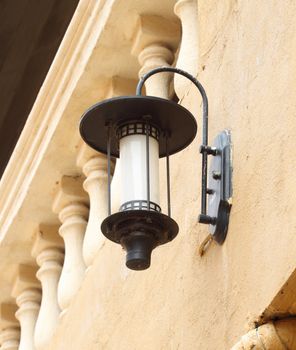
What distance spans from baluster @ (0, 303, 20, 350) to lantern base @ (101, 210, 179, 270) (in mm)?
2300

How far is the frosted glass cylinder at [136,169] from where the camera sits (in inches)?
168

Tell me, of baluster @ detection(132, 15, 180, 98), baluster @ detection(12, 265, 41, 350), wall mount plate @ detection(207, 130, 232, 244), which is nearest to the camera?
wall mount plate @ detection(207, 130, 232, 244)

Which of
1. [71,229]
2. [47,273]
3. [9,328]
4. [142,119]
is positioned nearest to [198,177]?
[142,119]

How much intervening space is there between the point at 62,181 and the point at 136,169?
5.81 ft

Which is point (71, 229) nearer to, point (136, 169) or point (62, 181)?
point (62, 181)

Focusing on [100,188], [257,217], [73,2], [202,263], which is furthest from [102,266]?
[73,2]

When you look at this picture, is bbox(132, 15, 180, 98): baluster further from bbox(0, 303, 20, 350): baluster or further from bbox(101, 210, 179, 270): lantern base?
bbox(0, 303, 20, 350): baluster

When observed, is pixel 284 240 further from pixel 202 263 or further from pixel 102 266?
pixel 102 266

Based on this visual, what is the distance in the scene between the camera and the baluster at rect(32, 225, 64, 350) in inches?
233

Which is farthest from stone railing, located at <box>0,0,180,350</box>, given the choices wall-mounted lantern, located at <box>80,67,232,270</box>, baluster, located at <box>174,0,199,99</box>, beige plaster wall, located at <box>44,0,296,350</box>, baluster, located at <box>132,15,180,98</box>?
wall-mounted lantern, located at <box>80,67,232,270</box>

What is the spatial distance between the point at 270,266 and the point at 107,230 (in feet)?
1.98

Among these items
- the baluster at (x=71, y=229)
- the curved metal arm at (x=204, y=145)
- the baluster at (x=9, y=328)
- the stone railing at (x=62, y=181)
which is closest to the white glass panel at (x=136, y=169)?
the curved metal arm at (x=204, y=145)

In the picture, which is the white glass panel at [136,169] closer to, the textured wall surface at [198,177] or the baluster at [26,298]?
the textured wall surface at [198,177]

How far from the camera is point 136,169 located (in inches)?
169
